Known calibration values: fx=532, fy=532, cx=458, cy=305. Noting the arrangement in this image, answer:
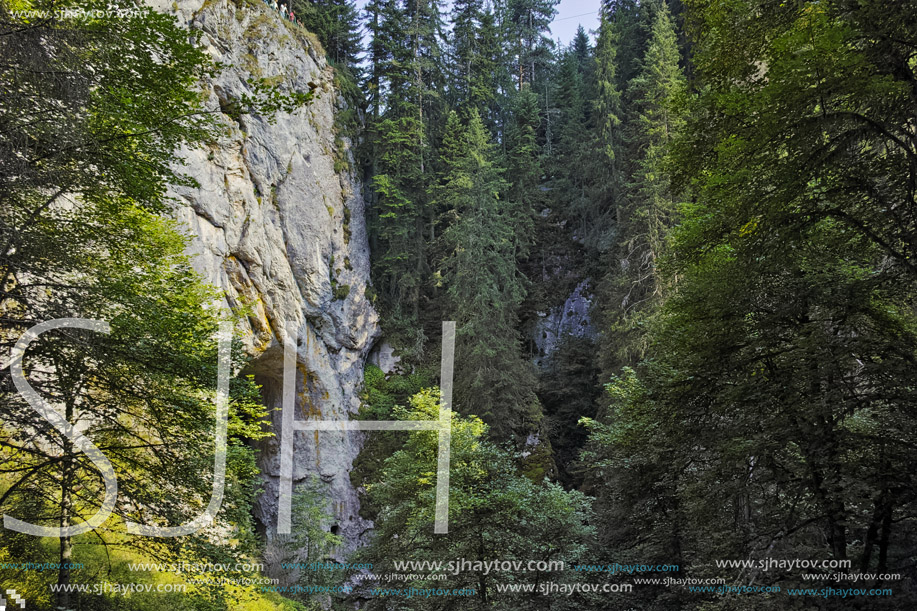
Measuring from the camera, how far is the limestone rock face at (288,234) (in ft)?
47.8

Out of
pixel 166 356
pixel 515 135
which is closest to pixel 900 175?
pixel 166 356

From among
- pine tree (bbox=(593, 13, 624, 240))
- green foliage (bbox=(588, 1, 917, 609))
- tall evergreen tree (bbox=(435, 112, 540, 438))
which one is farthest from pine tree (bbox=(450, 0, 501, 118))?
green foliage (bbox=(588, 1, 917, 609))

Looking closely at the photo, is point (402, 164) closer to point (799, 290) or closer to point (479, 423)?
point (479, 423)

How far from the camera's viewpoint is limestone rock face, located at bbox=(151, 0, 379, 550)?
1455 centimetres

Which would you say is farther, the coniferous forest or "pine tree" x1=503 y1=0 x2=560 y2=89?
"pine tree" x1=503 y1=0 x2=560 y2=89

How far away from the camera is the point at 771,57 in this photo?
4.93 meters

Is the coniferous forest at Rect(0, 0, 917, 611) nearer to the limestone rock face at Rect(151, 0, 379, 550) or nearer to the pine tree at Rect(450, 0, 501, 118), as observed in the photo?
the limestone rock face at Rect(151, 0, 379, 550)

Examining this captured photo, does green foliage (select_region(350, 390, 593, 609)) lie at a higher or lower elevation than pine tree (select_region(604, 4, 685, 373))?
lower

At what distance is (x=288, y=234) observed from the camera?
17.0m

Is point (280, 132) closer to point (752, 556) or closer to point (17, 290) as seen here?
point (17, 290)

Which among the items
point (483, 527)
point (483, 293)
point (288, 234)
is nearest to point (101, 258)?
point (483, 527)

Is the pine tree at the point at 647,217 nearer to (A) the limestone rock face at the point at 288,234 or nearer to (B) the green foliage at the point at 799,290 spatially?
(A) the limestone rock face at the point at 288,234

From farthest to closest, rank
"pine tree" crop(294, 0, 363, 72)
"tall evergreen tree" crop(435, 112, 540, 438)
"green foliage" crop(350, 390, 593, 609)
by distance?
"pine tree" crop(294, 0, 363, 72) → "tall evergreen tree" crop(435, 112, 540, 438) → "green foliage" crop(350, 390, 593, 609)

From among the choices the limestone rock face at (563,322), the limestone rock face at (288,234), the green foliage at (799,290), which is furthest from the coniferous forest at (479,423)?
the limestone rock face at (563,322)
